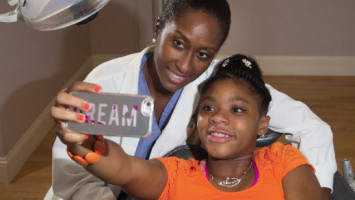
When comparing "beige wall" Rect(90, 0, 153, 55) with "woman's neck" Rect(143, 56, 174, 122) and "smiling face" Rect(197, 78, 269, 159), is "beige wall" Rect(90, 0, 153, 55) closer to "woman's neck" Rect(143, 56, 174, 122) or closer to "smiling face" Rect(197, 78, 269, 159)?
"woman's neck" Rect(143, 56, 174, 122)

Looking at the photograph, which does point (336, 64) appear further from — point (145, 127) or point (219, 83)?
point (145, 127)

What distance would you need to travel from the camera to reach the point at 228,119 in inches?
48.2

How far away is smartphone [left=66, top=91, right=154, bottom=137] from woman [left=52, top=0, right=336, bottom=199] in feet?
1.86

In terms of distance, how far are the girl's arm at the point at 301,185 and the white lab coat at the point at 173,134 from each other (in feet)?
0.26

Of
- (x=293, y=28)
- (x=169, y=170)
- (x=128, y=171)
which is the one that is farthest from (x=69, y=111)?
(x=293, y=28)

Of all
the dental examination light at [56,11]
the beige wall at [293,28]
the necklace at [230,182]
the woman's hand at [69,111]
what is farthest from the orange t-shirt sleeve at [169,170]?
the beige wall at [293,28]

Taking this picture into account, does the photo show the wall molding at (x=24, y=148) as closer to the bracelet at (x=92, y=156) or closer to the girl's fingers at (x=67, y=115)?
the bracelet at (x=92, y=156)

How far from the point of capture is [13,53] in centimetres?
240

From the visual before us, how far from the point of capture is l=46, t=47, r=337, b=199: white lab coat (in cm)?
133

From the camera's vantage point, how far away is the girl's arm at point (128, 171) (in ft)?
3.08

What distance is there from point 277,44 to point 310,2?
1.25ft

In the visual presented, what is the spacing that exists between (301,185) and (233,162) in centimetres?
18

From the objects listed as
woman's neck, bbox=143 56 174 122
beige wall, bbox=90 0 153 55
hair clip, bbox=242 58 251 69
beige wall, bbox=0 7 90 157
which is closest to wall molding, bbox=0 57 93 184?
beige wall, bbox=0 7 90 157

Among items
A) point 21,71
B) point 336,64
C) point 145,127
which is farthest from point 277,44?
point 145,127
